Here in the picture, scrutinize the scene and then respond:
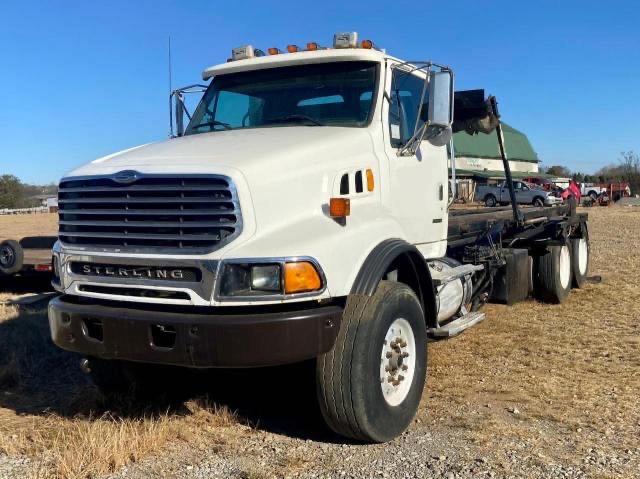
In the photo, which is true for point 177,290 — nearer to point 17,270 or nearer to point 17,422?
point 17,422

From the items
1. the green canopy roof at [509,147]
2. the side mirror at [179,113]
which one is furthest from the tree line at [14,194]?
the side mirror at [179,113]

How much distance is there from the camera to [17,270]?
9.30 metres

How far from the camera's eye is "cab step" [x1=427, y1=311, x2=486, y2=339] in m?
5.42

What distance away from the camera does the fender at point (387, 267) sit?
4.16 m

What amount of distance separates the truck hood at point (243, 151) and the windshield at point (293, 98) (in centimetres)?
23

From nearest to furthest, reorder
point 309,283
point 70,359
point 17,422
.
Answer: point 309,283 < point 17,422 < point 70,359

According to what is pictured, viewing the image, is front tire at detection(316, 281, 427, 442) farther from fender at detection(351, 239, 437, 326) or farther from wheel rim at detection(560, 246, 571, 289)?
wheel rim at detection(560, 246, 571, 289)

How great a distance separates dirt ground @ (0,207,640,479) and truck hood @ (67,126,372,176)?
4.63 ft

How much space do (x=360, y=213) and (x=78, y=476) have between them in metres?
2.39

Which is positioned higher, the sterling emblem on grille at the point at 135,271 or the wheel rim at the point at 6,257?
the sterling emblem on grille at the point at 135,271

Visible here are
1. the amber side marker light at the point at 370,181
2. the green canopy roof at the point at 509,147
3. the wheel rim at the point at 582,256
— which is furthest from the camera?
the green canopy roof at the point at 509,147

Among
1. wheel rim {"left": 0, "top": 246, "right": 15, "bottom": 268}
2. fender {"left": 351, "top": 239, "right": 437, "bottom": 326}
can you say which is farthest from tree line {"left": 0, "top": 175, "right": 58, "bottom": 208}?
fender {"left": 351, "top": 239, "right": 437, "bottom": 326}

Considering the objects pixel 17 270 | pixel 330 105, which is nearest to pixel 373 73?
pixel 330 105

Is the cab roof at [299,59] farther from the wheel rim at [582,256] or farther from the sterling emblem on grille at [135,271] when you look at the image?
the wheel rim at [582,256]
